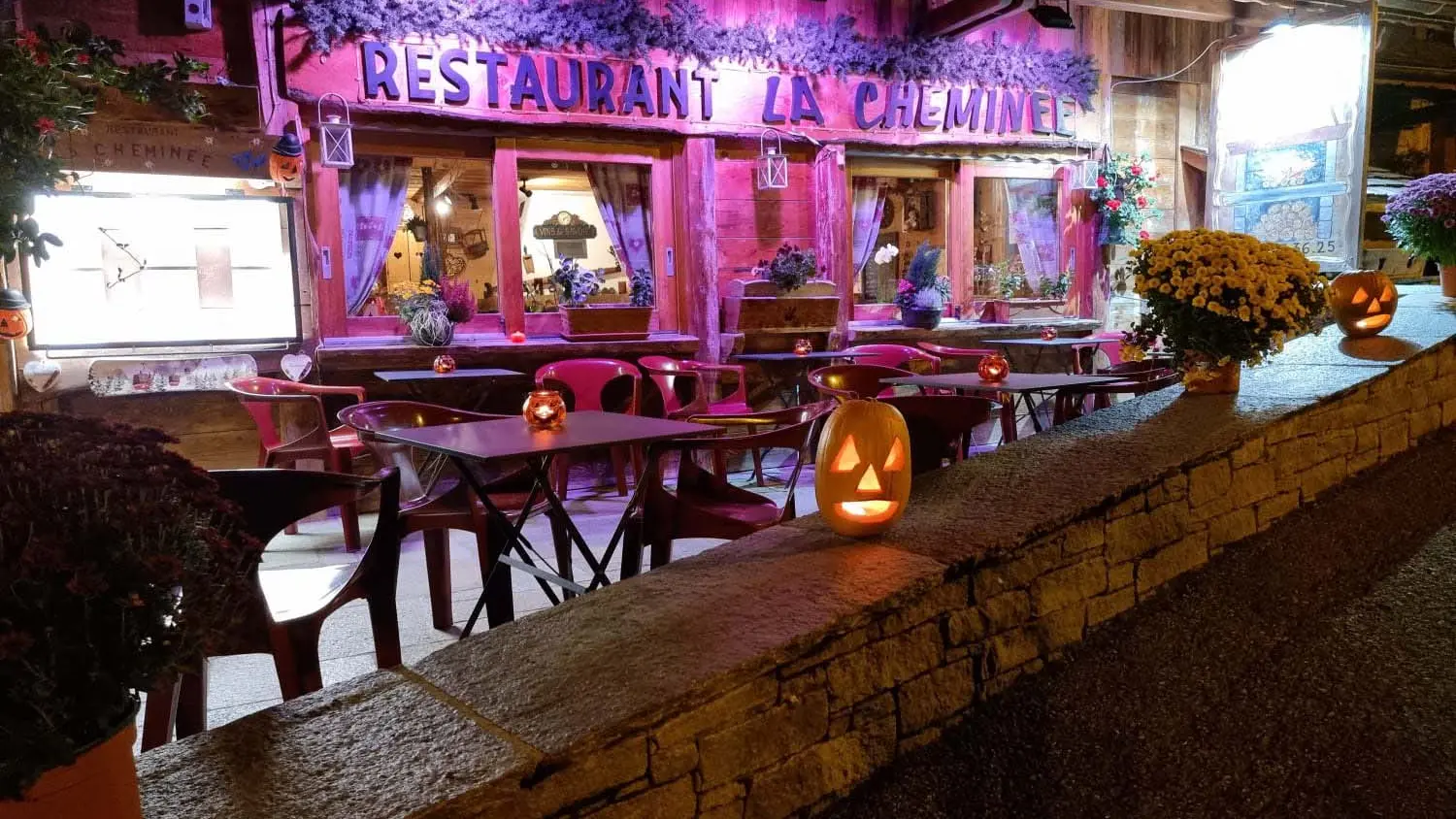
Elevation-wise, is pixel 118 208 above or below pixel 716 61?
below

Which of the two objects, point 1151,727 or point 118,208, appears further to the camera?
point 118,208

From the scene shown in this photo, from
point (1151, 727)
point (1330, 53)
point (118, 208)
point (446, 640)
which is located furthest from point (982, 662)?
point (1330, 53)

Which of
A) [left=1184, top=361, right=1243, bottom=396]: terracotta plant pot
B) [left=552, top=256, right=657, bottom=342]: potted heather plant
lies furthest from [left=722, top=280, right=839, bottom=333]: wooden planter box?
[left=1184, top=361, right=1243, bottom=396]: terracotta plant pot

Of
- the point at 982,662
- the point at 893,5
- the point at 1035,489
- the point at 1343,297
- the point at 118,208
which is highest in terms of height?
the point at 893,5

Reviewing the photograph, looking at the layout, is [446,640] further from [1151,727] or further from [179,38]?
[179,38]

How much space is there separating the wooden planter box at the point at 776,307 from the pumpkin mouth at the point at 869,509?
460 centimetres

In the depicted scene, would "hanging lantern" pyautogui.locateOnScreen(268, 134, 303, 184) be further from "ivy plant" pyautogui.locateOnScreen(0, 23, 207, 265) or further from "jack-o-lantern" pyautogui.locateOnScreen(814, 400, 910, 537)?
"jack-o-lantern" pyautogui.locateOnScreen(814, 400, 910, 537)

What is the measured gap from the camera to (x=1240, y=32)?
892 cm

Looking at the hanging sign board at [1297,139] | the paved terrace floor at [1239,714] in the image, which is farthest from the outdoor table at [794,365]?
the paved terrace floor at [1239,714]

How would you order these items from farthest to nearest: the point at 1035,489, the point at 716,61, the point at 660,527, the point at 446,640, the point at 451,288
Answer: the point at 716,61, the point at 451,288, the point at 446,640, the point at 660,527, the point at 1035,489

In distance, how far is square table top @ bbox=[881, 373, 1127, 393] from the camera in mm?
4449

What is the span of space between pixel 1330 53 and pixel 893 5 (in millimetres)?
3424

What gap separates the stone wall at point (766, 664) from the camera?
1.49m

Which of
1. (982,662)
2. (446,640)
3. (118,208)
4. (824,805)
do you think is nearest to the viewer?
(824,805)
